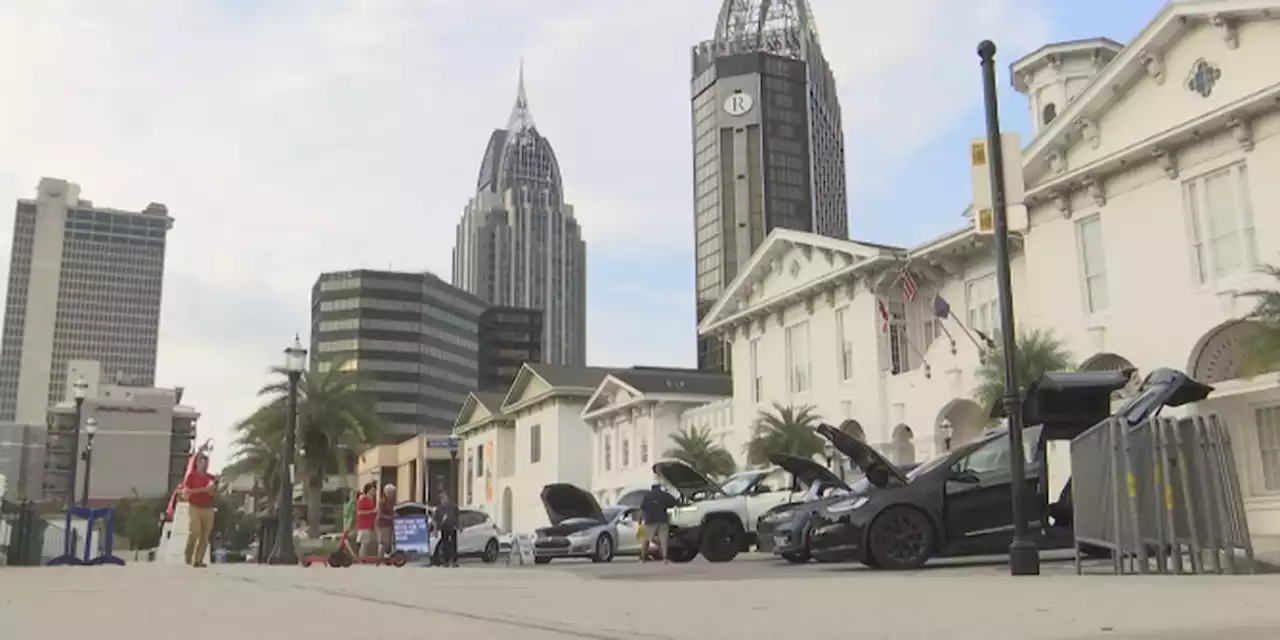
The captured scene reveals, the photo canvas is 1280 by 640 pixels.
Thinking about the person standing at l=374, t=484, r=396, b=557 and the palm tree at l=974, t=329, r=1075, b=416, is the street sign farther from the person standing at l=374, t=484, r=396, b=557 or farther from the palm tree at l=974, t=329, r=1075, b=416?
the palm tree at l=974, t=329, r=1075, b=416

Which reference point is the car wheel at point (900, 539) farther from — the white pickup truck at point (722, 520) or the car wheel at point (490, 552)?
the car wheel at point (490, 552)

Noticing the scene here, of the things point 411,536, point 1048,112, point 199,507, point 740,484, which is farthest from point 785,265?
point 199,507

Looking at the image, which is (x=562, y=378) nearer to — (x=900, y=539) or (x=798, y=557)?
(x=798, y=557)

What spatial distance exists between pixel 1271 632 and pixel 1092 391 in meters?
8.49

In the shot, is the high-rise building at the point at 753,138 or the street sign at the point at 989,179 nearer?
the street sign at the point at 989,179

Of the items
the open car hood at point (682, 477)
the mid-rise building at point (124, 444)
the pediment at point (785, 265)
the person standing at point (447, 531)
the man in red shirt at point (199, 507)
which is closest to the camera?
the man in red shirt at point (199, 507)

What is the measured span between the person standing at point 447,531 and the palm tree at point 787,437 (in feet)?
43.7

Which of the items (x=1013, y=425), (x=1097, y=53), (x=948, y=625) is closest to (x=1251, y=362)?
(x=1013, y=425)

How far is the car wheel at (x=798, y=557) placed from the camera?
1594 centimetres

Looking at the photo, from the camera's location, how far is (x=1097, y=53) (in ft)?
131

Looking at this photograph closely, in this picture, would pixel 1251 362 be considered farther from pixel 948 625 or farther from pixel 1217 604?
pixel 948 625

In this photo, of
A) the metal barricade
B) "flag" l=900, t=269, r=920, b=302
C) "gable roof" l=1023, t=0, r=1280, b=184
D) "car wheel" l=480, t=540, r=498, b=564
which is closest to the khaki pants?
the metal barricade

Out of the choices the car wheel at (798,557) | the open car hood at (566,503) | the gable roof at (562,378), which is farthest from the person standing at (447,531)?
the gable roof at (562,378)

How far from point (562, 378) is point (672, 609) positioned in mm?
59535
